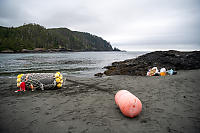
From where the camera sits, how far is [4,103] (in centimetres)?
560

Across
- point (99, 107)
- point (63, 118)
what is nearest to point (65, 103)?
point (63, 118)

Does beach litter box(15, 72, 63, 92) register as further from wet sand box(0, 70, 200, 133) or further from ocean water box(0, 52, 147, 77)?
ocean water box(0, 52, 147, 77)

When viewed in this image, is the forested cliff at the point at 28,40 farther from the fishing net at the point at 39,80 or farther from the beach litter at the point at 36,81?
the fishing net at the point at 39,80

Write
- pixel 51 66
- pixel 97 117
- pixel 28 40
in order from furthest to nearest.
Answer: pixel 28 40 → pixel 51 66 → pixel 97 117

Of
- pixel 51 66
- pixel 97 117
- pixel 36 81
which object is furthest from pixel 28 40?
pixel 97 117

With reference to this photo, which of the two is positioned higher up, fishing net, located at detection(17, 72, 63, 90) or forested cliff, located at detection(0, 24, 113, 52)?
forested cliff, located at detection(0, 24, 113, 52)

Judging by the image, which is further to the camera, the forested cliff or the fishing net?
the forested cliff

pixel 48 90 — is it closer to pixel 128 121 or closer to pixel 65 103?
pixel 65 103

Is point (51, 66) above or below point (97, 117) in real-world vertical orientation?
above

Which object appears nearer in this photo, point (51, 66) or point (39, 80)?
point (39, 80)

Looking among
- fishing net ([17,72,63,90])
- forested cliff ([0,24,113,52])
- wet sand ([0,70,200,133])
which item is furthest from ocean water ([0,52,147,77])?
forested cliff ([0,24,113,52])

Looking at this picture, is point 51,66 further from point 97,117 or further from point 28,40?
point 28,40

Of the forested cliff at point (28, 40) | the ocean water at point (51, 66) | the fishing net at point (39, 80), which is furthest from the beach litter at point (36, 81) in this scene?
the forested cliff at point (28, 40)

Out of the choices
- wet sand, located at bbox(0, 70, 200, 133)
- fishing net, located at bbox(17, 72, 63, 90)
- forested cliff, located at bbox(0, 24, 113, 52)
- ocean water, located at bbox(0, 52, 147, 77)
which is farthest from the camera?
forested cliff, located at bbox(0, 24, 113, 52)
